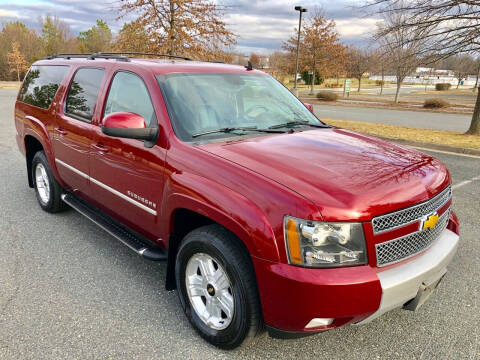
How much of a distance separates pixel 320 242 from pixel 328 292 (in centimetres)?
26

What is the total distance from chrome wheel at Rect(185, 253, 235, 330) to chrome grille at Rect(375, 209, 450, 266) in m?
0.90

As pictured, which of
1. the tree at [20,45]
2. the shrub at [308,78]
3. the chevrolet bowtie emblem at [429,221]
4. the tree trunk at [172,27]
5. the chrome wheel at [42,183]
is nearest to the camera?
the chevrolet bowtie emblem at [429,221]

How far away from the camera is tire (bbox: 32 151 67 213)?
4.61 m

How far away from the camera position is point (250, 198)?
219cm

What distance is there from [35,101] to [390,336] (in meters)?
4.62

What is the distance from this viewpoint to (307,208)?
2033 millimetres

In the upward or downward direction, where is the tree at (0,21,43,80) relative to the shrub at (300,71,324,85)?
upward

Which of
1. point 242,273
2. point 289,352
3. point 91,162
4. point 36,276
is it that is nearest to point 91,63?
point 91,162

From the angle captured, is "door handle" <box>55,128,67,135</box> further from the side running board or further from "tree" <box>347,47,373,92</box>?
"tree" <box>347,47,373,92</box>

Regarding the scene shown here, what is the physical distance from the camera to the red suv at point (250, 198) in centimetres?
207

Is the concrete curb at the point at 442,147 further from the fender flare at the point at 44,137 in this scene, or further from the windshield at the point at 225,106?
the fender flare at the point at 44,137

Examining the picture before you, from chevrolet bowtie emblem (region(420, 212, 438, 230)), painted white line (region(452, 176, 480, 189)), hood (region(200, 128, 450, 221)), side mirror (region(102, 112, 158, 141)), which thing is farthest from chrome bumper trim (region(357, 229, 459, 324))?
painted white line (region(452, 176, 480, 189))

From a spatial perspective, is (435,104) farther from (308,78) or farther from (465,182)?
(308,78)

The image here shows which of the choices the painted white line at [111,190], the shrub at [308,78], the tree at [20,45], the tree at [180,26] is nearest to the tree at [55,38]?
the tree at [20,45]
